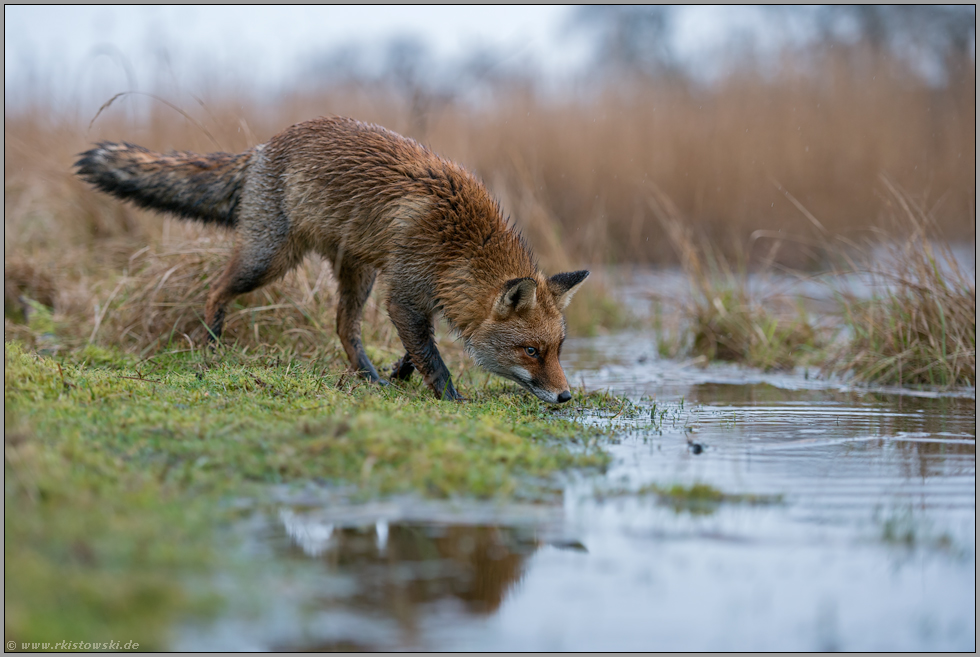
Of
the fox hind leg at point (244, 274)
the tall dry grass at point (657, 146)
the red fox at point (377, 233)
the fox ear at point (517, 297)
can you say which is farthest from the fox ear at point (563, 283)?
the tall dry grass at point (657, 146)

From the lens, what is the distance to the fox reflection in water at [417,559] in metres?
2.64

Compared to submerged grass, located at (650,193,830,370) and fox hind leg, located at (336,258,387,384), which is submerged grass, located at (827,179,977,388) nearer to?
submerged grass, located at (650,193,830,370)

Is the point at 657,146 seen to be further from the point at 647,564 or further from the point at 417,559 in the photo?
the point at 417,559

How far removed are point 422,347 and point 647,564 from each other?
327 centimetres

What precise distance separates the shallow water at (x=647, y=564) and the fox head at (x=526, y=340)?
4.23 feet

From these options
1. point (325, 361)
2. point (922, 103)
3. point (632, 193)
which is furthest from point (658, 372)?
point (922, 103)

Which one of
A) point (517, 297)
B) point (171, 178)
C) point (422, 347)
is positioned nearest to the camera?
point (517, 297)

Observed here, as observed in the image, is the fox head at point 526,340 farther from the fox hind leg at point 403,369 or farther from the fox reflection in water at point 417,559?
the fox reflection in water at point 417,559

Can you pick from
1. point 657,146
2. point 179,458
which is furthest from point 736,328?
point 657,146

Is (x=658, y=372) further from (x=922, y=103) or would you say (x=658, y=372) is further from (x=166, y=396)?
(x=922, y=103)

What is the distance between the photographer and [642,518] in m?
3.41

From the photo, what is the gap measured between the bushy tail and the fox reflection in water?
403 centimetres

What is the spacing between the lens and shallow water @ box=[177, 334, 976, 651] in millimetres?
2492

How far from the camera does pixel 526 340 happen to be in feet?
19.0
